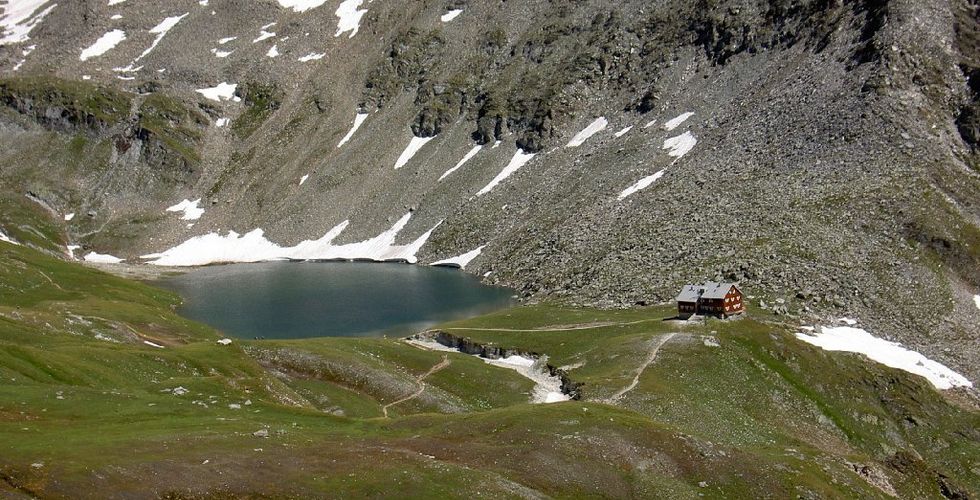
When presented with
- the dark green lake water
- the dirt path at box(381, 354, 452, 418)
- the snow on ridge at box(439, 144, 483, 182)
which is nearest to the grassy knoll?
the dirt path at box(381, 354, 452, 418)

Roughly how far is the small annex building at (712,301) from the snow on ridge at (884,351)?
7158 millimetres

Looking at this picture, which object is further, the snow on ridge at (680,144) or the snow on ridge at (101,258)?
the snow on ridge at (101,258)

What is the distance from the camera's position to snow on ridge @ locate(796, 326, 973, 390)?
76688 millimetres

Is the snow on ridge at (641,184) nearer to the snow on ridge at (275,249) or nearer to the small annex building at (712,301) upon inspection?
the snow on ridge at (275,249)

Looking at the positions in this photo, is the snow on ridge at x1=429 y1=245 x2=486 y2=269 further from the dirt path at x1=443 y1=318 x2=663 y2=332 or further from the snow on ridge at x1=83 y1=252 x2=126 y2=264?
the snow on ridge at x1=83 y1=252 x2=126 y2=264

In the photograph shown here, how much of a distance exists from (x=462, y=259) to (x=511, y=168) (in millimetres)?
30951

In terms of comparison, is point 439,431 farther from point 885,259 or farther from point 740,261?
point 885,259

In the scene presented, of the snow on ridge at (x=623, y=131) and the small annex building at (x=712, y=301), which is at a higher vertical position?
the snow on ridge at (x=623, y=131)

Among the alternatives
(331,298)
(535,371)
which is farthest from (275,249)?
(535,371)

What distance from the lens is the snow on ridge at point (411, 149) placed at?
189m

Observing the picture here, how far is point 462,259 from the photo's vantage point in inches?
5876

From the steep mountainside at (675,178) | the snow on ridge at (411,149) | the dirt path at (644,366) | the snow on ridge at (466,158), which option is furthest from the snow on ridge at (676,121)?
the dirt path at (644,366)

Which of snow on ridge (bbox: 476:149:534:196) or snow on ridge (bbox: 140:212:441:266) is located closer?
snow on ridge (bbox: 140:212:441:266)

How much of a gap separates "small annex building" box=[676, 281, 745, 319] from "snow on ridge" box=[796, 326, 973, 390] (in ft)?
23.5
